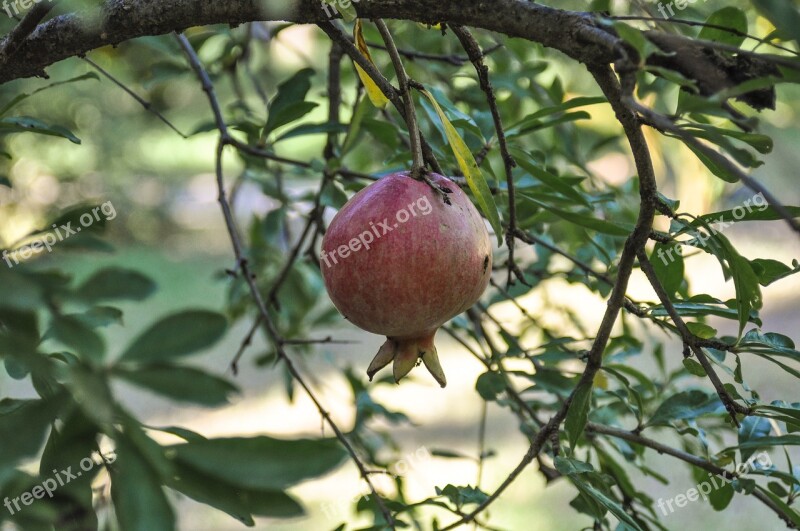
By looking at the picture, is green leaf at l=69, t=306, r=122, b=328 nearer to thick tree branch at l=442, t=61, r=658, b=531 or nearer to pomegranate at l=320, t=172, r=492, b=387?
pomegranate at l=320, t=172, r=492, b=387

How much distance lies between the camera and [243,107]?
138 cm

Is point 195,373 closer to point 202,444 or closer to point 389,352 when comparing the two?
point 202,444

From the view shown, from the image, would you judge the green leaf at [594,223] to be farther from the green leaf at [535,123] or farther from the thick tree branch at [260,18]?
the thick tree branch at [260,18]

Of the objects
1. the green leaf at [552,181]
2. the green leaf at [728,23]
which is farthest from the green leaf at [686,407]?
the green leaf at [728,23]

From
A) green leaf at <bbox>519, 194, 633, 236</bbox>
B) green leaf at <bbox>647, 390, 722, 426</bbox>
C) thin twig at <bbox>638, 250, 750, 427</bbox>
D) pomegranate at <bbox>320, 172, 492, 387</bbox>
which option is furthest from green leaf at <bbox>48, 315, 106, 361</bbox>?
green leaf at <bbox>647, 390, 722, 426</bbox>

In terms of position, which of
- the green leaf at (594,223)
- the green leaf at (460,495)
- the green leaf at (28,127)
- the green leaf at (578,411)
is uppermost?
the green leaf at (28,127)

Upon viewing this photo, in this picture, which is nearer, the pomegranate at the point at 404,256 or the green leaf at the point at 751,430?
the pomegranate at the point at 404,256

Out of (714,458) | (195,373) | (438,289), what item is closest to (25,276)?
(195,373)

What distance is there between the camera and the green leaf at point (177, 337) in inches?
15.1

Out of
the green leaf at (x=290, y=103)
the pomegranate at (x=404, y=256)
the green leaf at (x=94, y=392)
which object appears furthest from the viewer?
the green leaf at (x=290, y=103)

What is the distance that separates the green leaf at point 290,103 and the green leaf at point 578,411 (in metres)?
0.46

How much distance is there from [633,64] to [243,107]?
100 centimetres

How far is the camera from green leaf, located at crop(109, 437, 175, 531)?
36cm

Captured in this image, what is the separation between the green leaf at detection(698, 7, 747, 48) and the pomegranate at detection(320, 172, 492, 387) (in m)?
0.26
